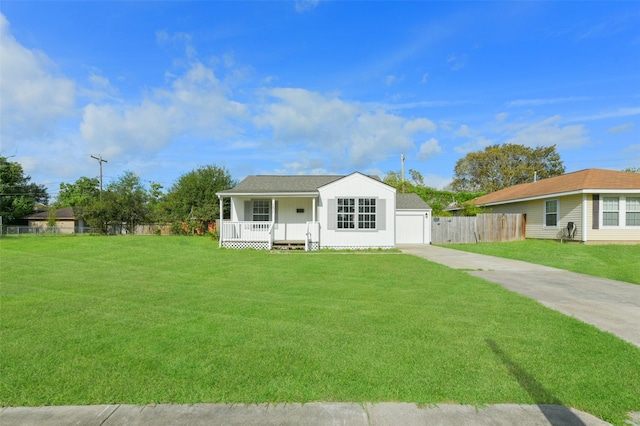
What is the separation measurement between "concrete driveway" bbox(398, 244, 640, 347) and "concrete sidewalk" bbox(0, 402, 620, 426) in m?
2.67

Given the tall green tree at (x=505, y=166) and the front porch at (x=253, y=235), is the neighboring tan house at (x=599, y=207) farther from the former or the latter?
the tall green tree at (x=505, y=166)

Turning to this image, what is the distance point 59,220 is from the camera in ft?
134

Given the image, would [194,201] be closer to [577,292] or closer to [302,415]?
[577,292]

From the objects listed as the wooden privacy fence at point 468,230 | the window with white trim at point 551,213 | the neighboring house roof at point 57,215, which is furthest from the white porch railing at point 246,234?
the neighboring house roof at point 57,215

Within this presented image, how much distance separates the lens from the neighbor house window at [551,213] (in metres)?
18.8

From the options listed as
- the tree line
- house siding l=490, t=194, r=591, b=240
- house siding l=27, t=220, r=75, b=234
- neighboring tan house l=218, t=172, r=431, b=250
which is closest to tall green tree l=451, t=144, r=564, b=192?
the tree line

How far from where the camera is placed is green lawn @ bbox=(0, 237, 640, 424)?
9.37 ft

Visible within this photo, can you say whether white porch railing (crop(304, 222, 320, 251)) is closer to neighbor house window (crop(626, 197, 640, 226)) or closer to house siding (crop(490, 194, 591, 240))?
house siding (crop(490, 194, 591, 240))

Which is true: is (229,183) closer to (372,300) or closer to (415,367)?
(372,300)

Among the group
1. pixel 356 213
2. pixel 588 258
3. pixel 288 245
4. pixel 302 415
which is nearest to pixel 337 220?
pixel 356 213

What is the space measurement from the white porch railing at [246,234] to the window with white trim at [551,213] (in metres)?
15.8

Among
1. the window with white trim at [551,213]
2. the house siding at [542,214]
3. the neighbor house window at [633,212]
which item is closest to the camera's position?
the neighbor house window at [633,212]

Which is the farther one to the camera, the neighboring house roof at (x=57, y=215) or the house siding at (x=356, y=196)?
the neighboring house roof at (x=57, y=215)

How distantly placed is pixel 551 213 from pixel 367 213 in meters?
11.2
